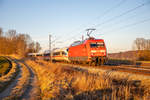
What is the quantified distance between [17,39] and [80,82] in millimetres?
78400

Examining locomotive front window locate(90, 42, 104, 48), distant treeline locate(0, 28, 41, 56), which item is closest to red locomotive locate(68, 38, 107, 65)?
locomotive front window locate(90, 42, 104, 48)

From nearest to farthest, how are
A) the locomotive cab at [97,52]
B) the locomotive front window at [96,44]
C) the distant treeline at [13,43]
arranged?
the locomotive cab at [97,52] < the locomotive front window at [96,44] < the distant treeline at [13,43]

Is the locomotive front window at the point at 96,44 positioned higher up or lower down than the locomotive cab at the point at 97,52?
higher up

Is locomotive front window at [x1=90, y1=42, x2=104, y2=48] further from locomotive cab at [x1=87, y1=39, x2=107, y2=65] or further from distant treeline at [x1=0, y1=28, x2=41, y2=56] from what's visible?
distant treeline at [x1=0, y1=28, x2=41, y2=56]

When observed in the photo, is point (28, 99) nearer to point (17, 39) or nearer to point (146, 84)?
point (146, 84)

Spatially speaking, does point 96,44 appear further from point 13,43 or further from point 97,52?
point 13,43

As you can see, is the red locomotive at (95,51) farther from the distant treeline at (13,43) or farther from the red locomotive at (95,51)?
the distant treeline at (13,43)

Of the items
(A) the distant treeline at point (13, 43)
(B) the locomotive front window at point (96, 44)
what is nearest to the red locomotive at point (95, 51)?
(B) the locomotive front window at point (96, 44)

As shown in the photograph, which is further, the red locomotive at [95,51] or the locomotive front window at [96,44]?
the locomotive front window at [96,44]

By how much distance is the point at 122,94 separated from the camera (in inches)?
237

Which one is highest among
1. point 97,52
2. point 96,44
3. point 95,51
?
point 96,44

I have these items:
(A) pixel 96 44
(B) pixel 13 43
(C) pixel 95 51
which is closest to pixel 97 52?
(C) pixel 95 51

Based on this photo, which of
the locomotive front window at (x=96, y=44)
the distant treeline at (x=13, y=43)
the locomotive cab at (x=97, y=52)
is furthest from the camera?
the distant treeline at (x=13, y=43)

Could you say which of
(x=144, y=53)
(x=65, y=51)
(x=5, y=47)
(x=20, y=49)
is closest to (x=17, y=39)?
(x=5, y=47)
